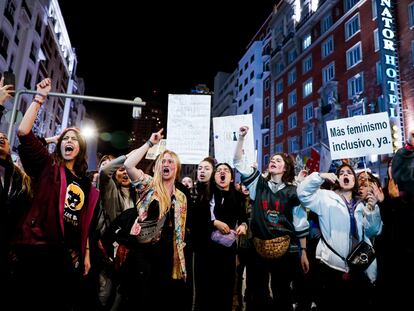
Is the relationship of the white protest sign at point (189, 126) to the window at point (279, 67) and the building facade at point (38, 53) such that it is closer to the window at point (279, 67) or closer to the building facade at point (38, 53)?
the building facade at point (38, 53)

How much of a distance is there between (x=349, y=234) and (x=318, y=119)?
24644 millimetres

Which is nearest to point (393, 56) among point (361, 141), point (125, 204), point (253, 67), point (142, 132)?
point (361, 141)

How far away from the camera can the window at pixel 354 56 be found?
2347cm

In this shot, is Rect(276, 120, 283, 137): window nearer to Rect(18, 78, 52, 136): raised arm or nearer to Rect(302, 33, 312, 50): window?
Rect(302, 33, 312, 50): window

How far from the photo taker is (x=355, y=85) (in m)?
23.6

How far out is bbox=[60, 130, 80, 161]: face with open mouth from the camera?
3.35 meters

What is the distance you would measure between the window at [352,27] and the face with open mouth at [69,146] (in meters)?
26.1

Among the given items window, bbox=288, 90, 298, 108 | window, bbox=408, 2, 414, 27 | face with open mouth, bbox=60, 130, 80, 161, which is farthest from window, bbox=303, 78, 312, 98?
face with open mouth, bbox=60, 130, 80, 161

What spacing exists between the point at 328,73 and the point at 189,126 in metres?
24.4

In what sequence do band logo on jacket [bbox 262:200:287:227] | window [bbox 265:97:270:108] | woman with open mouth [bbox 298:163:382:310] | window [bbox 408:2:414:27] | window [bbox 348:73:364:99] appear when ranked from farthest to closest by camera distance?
1. window [bbox 265:97:270:108]
2. window [bbox 348:73:364:99]
3. window [bbox 408:2:414:27]
4. band logo on jacket [bbox 262:200:287:227]
5. woman with open mouth [bbox 298:163:382:310]

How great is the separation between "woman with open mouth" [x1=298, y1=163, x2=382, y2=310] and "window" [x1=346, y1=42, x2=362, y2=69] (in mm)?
22243

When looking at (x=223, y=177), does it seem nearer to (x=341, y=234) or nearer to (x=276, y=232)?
(x=276, y=232)

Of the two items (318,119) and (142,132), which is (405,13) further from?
(142,132)

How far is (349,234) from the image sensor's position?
4.22 meters
